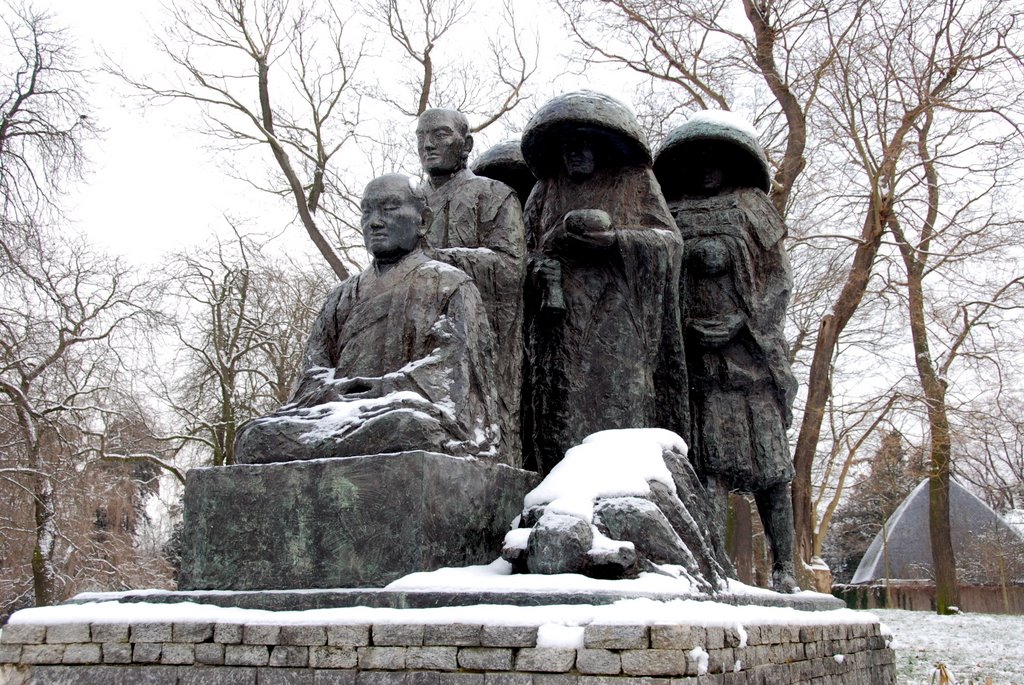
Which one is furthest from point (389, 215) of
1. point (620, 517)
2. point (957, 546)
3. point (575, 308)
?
point (957, 546)

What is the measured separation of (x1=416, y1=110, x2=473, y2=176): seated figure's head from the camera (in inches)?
269

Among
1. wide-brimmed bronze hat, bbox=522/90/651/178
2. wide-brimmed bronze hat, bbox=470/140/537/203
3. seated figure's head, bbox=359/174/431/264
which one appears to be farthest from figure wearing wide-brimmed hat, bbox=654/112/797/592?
seated figure's head, bbox=359/174/431/264

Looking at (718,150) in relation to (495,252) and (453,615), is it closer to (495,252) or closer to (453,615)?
(495,252)

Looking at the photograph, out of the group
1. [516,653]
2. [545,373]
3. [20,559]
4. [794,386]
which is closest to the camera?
[516,653]

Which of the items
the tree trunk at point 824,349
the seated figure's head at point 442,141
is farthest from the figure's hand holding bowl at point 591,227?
the tree trunk at point 824,349

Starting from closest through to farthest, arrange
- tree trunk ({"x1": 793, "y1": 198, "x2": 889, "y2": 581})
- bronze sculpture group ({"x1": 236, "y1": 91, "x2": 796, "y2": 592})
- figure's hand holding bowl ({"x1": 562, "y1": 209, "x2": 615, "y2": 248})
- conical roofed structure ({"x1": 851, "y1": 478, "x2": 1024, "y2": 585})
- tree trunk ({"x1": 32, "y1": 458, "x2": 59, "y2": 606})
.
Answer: bronze sculpture group ({"x1": 236, "y1": 91, "x2": 796, "y2": 592}), figure's hand holding bowl ({"x1": 562, "y1": 209, "x2": 615, "y2": 248}), tree trunk ({"x1": 32, "y1": 458, "x2": 59, "y2": 606}), tree trunk ({"x1": 793, "y1": 198, "x2": 889, "y2": 581}), conical roofed structure ({"x1": 851, "y1": 478, "x2": 1024, "y2": 585})

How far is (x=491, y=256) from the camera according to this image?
20.9ft

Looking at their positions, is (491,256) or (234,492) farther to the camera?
(491,256)

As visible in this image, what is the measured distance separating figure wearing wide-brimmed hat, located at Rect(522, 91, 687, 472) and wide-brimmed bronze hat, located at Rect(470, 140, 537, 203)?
99cm

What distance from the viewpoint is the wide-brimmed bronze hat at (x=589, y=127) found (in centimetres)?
679

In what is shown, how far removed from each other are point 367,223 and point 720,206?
9.23 feet

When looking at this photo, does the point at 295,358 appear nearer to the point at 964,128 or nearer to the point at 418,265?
the point at 964,128

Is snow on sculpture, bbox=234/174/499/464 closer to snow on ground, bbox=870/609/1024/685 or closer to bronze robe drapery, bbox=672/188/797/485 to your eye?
bronze robe drapery, bbox=672/188/797/485

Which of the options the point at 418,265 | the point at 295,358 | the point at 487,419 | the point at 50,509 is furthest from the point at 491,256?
the point at 295,358
